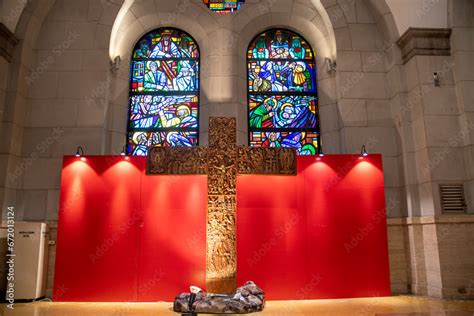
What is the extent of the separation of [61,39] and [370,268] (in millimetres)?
7488

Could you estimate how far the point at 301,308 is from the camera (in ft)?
17.8

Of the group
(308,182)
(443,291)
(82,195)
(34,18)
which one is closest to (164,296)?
(82,195)

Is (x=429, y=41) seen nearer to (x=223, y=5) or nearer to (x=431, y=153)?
(x=431, y=153)

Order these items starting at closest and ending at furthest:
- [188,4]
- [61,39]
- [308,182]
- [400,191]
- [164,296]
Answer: [164,296] → [308,182] → [400,191] → [61,39] → [188,4]

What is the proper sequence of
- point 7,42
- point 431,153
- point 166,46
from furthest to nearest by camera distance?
point 166,46
point 7,42
point 431,153

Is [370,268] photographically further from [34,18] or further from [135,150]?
[34,18]

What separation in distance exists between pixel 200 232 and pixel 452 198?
4460mm

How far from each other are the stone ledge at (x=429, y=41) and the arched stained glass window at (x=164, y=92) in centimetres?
445

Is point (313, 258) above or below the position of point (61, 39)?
below

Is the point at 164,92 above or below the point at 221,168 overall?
above

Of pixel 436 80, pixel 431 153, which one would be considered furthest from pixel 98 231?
pixel 436 80

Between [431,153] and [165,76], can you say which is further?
[165,76]

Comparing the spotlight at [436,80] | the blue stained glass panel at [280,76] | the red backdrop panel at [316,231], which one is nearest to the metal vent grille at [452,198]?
the red backdrop panel at [316,231]

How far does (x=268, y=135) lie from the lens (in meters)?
7.88
